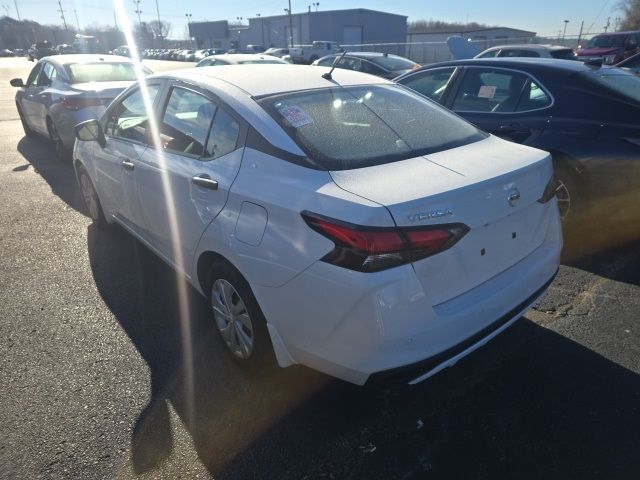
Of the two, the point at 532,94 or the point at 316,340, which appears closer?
the point at 316,340

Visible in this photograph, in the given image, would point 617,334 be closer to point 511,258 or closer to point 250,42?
point 511,258

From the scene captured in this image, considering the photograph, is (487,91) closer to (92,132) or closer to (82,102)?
(92,132)

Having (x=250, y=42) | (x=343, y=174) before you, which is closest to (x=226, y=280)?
(x=343, y=174)

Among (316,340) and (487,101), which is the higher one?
(487,101)

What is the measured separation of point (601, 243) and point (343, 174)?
3256 mm

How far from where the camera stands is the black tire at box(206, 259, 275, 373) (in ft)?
7.74

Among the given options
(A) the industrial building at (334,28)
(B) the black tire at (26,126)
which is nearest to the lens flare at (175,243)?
(B) the black tire at (26,126)

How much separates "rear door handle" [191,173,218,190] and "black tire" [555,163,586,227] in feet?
10.5

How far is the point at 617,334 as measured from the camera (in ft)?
9.73

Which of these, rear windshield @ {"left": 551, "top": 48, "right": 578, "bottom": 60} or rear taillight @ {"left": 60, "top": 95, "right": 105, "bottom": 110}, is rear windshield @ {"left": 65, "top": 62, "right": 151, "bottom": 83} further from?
rear windshield @ {"left": 551, "top": 48, "right": 578, "bottom": 60}

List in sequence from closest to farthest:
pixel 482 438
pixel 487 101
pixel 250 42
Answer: pixel 482 438 < pixel 487 101 < pixel 250 42

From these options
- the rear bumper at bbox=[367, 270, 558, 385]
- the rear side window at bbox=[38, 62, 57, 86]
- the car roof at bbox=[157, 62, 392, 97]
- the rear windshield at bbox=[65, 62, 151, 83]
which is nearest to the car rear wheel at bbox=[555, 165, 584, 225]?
the car roof at bbox=[157, 62, 392, 97]

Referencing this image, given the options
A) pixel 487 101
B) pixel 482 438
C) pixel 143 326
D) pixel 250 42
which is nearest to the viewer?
pixel 482 438

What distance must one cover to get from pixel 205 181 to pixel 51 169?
6.01 metres
